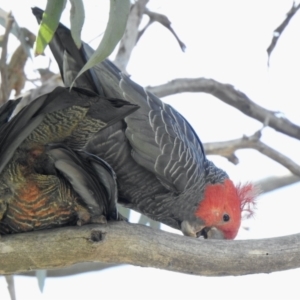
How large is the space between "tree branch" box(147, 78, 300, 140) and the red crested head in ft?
2.17

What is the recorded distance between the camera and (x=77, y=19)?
1914mm

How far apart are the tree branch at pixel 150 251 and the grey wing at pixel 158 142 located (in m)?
0.58

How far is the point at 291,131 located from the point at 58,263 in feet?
6.21

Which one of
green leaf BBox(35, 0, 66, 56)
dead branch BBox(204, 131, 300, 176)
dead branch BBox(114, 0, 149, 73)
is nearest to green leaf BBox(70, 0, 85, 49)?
green leaf BBox(35, 0, 66, 56)

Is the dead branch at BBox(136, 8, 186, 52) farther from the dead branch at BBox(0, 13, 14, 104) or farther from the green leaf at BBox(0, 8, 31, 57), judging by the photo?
the dead branch at BBox(0, 13, 14, 104)

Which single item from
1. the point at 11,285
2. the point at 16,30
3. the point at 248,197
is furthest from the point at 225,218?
the point at 16,30

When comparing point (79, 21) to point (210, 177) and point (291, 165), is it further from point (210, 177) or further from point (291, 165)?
point (291, 165)

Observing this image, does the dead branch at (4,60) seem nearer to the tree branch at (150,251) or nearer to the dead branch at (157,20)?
the dead branch at (157,20)

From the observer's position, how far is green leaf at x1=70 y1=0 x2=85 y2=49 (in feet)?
6.21

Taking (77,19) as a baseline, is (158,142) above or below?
above

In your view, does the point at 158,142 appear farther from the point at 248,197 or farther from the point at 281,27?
the point at 281,27

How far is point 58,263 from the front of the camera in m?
2.24

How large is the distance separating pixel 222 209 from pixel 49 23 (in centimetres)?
140

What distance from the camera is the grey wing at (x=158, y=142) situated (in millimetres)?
2768
